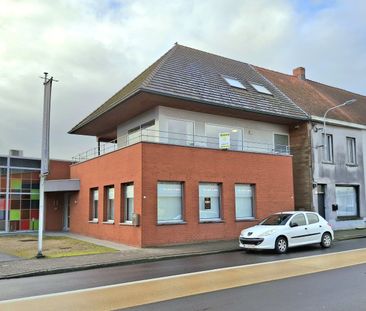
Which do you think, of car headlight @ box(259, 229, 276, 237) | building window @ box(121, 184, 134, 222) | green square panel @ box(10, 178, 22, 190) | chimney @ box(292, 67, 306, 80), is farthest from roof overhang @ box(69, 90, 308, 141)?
chimney @ box(292, 67, 306, 80)

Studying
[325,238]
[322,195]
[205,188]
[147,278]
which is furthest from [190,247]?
[322,195]

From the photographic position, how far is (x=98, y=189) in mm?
21375

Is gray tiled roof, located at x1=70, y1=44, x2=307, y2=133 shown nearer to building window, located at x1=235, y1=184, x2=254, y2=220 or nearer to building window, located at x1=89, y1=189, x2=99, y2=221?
building window, located at x1=235, y1=184, x2=254, y2=220

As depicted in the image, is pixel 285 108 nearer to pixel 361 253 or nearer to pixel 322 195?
pixel 322 195

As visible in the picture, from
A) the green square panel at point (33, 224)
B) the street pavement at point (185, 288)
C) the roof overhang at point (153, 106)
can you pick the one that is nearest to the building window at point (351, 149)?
the roof overhang at point (153, 106)

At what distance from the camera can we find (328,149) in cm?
2433

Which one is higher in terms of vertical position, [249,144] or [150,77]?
[150,77]

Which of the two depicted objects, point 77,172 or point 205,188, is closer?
point 205,188

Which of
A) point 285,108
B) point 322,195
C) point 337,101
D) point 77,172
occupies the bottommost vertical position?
point 322,195

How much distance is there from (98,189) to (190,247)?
748cm

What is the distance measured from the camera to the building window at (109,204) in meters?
19.9

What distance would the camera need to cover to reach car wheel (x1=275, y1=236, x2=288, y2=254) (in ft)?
46.3

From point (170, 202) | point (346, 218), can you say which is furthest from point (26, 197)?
point (346, 218)

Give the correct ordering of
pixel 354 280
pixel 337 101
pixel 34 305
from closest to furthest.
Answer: pixel 34 305, pixel 354 280, pixel 337 101
